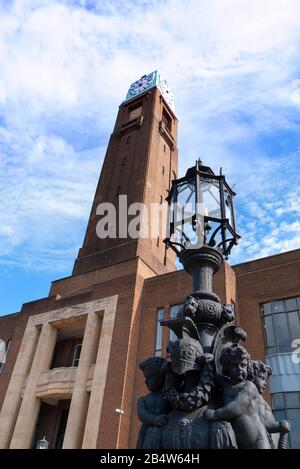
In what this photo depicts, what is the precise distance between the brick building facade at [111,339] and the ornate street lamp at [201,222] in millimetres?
→ 13422

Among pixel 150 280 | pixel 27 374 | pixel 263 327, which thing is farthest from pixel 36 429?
pixel 263 327

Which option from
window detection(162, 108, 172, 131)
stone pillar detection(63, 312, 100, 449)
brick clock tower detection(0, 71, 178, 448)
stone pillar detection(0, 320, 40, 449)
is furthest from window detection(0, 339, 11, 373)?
window detection(162, 108, 172, 131)

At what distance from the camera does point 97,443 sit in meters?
16.7

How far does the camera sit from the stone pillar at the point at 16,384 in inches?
776

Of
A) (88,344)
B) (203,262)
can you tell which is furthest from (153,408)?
(88,344)

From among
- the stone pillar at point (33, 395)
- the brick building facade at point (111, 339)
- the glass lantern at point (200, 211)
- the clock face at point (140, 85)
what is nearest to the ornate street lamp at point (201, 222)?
the glass lantern at point (200, 211)

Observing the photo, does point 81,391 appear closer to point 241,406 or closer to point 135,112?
point 241,406

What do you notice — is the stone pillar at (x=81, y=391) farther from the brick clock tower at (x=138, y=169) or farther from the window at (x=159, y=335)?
the brick clock tower at (x=138, y=169)

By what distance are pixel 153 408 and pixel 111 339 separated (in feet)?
55.1

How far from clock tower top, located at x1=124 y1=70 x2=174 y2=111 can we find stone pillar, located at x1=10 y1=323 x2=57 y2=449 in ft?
95.8

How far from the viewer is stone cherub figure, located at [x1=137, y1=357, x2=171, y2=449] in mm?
3434

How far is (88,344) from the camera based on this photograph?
20.4 m

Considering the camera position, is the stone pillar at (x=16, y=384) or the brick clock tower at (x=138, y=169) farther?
the brick clock tower at (x=138, y=169)
